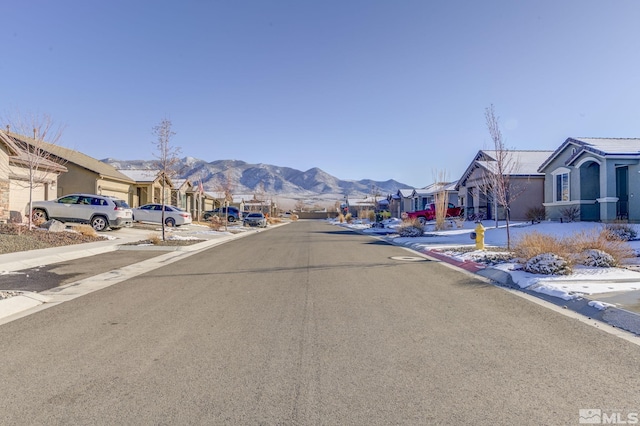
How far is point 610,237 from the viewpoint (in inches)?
484

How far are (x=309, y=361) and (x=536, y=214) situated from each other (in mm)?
27705

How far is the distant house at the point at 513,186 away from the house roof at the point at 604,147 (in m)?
3.15

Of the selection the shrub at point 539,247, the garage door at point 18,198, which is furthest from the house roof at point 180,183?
the shrub at point 539,247

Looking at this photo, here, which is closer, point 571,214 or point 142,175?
point 571,214

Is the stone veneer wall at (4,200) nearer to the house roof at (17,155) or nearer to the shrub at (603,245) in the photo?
the house roof at (17,155)

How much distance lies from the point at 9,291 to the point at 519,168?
32.3 meters

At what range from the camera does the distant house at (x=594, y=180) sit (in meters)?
21.4

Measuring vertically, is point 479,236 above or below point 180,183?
below

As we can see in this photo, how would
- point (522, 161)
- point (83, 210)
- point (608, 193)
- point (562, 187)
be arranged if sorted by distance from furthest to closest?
point (522, 161) < point (562, 187) < point (83, 210) < point (608, 193)

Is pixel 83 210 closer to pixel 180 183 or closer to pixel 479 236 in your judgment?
pixel 479 236

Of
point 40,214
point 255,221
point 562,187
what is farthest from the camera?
point 255,221

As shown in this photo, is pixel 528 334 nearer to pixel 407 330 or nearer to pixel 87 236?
pixel 407 330

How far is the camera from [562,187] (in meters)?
26.1

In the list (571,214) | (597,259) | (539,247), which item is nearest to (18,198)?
(539,247)
